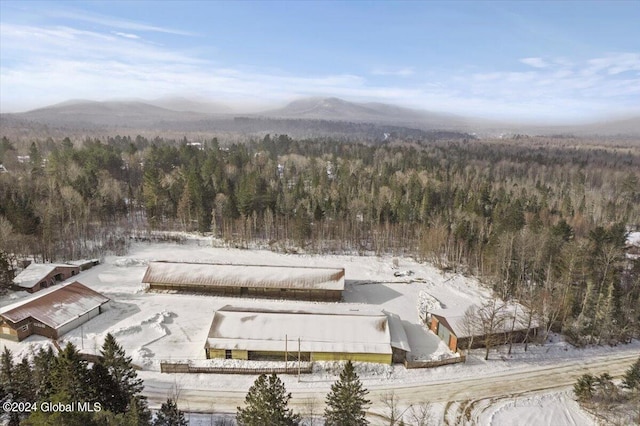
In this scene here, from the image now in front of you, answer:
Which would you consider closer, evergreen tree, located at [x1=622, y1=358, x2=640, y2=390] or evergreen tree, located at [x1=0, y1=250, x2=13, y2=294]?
evergreen tree, located at [x1=622, y1=358, x2=640, y2=390]

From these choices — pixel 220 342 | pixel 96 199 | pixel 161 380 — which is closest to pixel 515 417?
pixel 220 342

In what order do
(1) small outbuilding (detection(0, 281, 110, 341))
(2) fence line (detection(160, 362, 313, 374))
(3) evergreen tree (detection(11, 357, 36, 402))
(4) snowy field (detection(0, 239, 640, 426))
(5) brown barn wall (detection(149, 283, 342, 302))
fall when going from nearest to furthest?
(3) evergreen tree (detection(11, 357, 36, 402)) → (4) snowy field (detection(0, 239, 640, 426)) → (2) fence line (detection(160, 362, 313, 374)) → (1) small outbuilding (detection(0, 281, 110, 341)) → (5) brown barn wall (detection(149, 283, 342, 302))

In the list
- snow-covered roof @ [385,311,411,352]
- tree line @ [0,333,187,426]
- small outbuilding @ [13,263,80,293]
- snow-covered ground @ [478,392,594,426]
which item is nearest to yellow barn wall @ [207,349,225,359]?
tree line @ [0,333,187,426]

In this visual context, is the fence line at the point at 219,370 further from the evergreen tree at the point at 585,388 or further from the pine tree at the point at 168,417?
the evergreen tree at the point at 585,388

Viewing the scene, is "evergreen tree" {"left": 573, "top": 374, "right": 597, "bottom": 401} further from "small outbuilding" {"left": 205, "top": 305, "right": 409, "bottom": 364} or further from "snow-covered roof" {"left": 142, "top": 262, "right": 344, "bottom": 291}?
"snow-covered roof" {"left": 142, "top": 262, "right": 344, "bottom": 291}

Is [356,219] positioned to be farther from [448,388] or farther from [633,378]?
[633,378]

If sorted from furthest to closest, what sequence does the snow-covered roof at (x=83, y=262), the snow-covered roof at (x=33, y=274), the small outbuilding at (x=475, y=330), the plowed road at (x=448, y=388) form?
1. the snow-covered roof at (x=83, y=262)
2. the snow-covered roof at (x=33, y=274)
3. the small outbuilding at (x=475, y=330)
4. the plowed road at (x=448, y=388)

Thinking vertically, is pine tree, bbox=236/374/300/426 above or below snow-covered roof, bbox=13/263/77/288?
above

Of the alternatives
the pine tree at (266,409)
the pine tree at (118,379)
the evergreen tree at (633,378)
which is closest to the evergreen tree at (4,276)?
the pine tree at (118,379)
